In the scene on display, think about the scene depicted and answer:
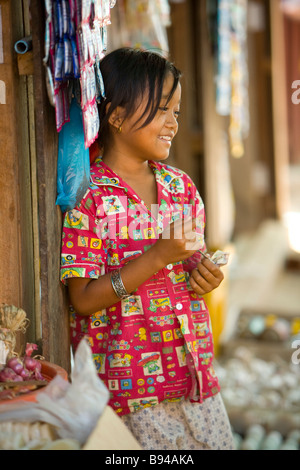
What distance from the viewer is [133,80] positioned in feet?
6.50

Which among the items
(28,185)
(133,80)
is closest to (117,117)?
(133,80)

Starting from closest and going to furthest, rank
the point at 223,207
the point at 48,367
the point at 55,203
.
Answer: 1. the point at 48,367
2. the point at 55,203
3. the point at 223,207

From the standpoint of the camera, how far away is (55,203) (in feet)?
6.30

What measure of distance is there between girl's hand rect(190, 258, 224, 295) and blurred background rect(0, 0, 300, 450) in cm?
42

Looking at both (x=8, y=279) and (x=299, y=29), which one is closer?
(x=8, y=279)

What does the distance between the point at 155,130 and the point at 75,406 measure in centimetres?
89

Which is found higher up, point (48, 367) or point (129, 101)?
point (129, 101)

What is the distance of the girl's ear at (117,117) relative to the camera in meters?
2.01

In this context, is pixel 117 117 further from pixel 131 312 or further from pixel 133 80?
pixel 131 312

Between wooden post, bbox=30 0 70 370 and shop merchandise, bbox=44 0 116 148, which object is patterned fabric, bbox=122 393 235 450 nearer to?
wooden post, bbox=30 0 70 370

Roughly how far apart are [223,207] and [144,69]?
13.4 ft
